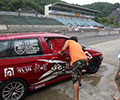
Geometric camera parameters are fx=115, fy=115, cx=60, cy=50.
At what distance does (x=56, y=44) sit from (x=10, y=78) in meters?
1.63

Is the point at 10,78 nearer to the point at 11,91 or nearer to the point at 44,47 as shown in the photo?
the point at 11,91

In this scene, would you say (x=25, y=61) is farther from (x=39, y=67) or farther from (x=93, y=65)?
(x=93, y=65)

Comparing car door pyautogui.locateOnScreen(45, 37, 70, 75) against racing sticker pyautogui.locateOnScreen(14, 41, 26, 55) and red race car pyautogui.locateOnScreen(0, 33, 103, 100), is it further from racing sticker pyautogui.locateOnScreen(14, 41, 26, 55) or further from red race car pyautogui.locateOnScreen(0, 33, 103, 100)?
racing sticker pyautogui.locateOnScreen(14, 41, 26, 55)

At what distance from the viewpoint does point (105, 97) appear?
318cm

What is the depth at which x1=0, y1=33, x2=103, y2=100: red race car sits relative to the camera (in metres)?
2.59

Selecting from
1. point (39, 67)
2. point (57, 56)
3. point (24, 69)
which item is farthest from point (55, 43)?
point (24, 69)

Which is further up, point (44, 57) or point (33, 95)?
point (44, 57)

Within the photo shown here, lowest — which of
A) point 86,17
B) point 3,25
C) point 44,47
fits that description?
point 44,47

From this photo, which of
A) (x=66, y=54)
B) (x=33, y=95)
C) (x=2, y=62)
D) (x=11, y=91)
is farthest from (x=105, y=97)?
(x=2, y=62)

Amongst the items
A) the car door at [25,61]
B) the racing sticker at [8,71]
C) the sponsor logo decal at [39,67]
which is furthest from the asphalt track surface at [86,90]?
the racing sticker at [8,71]

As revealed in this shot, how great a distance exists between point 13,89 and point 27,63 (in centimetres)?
69

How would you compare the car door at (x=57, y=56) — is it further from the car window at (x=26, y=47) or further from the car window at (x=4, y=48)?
the car window at (x=4, y=48)

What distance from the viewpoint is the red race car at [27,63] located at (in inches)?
102

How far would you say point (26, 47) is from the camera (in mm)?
2900
